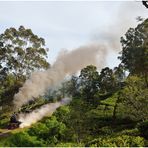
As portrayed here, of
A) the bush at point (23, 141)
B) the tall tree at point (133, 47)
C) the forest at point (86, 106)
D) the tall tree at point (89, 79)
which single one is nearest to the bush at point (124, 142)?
the forest at point (86, 106)

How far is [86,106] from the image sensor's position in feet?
140

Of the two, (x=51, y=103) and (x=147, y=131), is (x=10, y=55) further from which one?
(x=147, y=131)

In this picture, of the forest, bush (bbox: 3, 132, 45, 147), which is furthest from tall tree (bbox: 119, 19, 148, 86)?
bush (bbox: 3, 132, 45, 147)

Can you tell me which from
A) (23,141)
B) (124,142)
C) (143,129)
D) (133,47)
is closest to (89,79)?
(133,47)

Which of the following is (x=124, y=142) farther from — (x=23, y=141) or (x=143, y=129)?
(x=23, y=141)

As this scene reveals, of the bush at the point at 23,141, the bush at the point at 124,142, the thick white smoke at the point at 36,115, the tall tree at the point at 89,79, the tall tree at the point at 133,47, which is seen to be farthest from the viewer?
the tall tree at the point at 89,79

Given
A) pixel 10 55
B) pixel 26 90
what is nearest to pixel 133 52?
pixel 10 55

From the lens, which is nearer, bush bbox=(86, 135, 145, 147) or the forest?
bush bbox=(86, 135, 145, 147)

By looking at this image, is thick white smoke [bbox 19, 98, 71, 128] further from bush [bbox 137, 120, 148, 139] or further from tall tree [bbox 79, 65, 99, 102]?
tall tree [bbox 79, 65, 99, 102]

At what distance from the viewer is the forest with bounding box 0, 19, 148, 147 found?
34.6 meters

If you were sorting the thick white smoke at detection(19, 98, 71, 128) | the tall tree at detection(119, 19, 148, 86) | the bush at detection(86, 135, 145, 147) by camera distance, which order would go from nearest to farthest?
1. the bush at detection(86, 135, 145, 147)
2. the thick white smoke at detection(19, 98, 71, 128)
3. the tall tree at detection(119, 19, 148, 86)

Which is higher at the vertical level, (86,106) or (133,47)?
(133,47)

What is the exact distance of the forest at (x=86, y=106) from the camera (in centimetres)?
3456

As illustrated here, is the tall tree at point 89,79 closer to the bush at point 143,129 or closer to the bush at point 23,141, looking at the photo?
the bush at point 23,141
